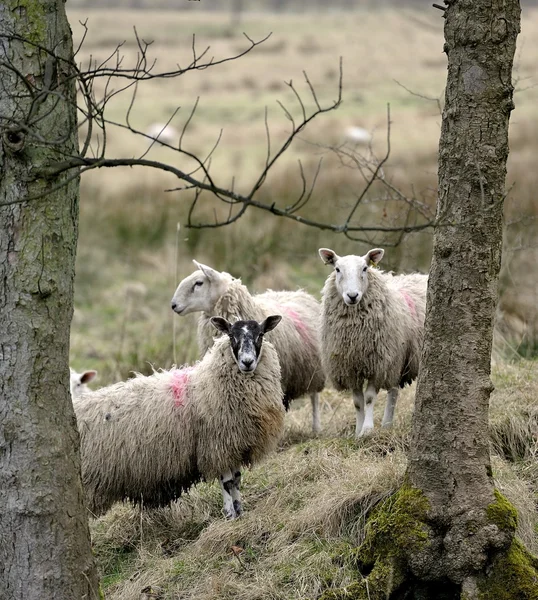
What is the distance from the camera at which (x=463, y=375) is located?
4.42 metres

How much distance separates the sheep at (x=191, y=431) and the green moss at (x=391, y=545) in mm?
1466

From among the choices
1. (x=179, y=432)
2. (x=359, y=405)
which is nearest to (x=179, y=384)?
(x=179, y=432)

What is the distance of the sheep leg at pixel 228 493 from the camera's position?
19.1 ft

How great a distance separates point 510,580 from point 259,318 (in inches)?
134

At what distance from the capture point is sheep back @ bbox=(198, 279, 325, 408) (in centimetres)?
718

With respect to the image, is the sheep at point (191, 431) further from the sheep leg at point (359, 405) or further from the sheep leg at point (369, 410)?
the sheep leg at point (359, 405)

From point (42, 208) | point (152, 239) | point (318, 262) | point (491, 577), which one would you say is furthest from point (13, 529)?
point (152, 239)

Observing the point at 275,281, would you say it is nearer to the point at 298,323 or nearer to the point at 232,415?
the point at 298,323

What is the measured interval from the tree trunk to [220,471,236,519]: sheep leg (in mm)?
1698

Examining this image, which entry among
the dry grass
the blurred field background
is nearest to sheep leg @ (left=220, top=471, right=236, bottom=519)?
the dry grass

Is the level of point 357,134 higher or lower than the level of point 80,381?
higher

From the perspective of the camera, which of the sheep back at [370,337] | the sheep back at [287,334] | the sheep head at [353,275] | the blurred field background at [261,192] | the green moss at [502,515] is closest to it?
the green moss at [502,515]

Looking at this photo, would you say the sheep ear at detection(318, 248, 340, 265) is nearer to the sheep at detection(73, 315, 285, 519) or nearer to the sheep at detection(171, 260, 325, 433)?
the sheep at detection(171, 260, 325, 433)

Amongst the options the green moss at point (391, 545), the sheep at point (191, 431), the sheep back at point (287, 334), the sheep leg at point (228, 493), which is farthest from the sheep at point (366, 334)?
the green moss at point (391, 545)
